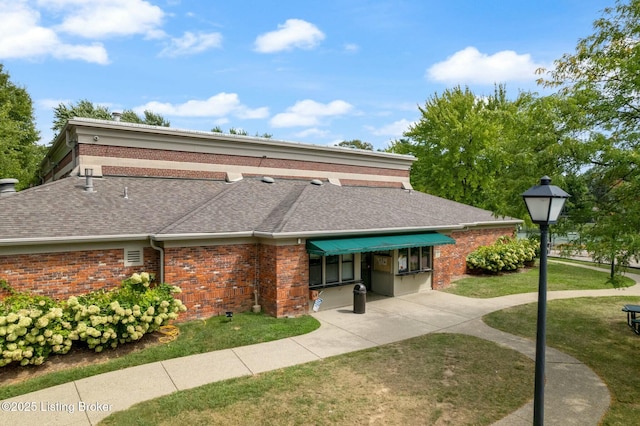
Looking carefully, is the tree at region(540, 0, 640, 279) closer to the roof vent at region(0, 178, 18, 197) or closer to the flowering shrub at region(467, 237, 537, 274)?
the flowering shrub at region(467, 237, 537, 274)

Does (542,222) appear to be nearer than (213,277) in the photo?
Yes

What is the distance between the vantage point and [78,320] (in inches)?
351

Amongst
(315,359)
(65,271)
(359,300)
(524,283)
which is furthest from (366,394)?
(524,283)

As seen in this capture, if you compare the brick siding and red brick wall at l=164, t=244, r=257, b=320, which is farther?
red brick wall at l=164, t=244, r=257, b=320

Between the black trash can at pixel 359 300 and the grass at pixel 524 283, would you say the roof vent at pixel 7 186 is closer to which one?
the black trash can at pixel 359 300

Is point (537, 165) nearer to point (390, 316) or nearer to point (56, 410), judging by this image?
point (390, 316)

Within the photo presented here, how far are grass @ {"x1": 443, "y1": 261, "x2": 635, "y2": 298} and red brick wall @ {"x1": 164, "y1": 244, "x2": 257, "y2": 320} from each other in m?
9.55

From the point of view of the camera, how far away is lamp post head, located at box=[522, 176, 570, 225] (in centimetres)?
522

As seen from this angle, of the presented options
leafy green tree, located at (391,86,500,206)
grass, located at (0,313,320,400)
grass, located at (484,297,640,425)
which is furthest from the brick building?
leafy green tree, located at (391,86,500,206)

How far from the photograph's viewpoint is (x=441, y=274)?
1734 cm

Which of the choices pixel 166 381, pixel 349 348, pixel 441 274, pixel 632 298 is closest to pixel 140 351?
pixel 166 381

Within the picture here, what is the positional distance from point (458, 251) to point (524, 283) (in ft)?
11.5

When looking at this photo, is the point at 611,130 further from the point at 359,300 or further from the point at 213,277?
the point at 213,277

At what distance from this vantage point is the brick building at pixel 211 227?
35.1ft
